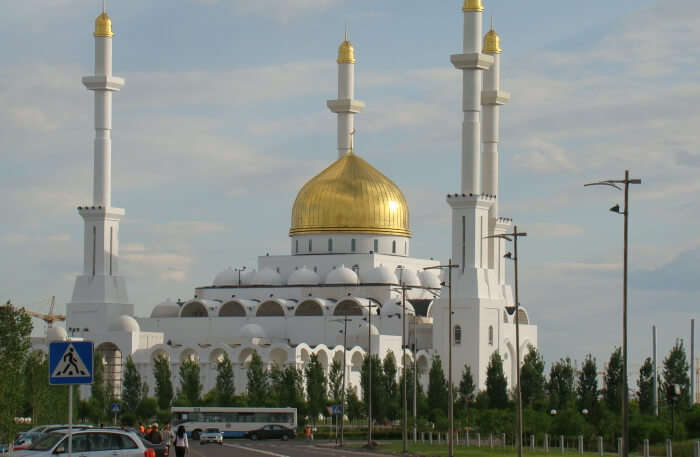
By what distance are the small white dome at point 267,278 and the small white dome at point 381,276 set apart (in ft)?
18.0

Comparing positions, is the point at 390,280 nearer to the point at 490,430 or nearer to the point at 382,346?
the point at 382,346

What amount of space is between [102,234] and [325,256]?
47.1 feet

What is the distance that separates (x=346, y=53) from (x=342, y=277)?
13.2 meters

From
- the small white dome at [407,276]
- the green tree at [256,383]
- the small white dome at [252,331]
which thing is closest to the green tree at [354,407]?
the green tree at [256,383]

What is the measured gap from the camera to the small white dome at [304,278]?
82.8 m

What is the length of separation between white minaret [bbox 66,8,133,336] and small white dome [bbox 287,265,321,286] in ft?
34.0

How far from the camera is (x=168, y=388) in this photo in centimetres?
7081

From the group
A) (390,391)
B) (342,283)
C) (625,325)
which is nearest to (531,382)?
(390,391)

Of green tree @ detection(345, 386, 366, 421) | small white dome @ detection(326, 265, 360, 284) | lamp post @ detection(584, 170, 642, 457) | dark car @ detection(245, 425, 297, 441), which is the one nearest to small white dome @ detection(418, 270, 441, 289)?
small white dome @ detection(326, 265, 360, 284)

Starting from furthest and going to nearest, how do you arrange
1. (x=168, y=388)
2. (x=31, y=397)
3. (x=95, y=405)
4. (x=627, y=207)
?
(x=168, y=388), (x=95, y=405), (x=31, y=397), (x=627, y=207)

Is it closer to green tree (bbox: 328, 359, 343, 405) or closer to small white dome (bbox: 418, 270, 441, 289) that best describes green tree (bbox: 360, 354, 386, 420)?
green tree (bbox: 328, 359, 343, 405)

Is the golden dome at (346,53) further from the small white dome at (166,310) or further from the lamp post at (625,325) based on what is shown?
the lamp post at (625,325)

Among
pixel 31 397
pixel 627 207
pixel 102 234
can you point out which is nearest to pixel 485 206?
pixel 102 234

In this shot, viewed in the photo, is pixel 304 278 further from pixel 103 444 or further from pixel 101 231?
pixel 103 444
